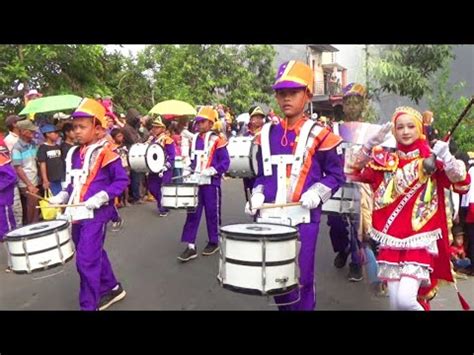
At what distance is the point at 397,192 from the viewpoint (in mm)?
3041

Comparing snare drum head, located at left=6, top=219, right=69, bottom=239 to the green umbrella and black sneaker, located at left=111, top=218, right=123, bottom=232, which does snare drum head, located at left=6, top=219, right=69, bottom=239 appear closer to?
the green umbrella

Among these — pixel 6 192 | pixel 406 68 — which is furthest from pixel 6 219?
pixel 406 68

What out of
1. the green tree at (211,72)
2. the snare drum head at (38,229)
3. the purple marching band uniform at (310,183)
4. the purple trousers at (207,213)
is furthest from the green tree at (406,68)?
the snare drum head at (38,229)

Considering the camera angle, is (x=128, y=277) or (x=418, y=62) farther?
(x=128, y=277)

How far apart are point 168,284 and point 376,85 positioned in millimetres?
2897

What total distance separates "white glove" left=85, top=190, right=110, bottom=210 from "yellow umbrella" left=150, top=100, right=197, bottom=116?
11.4 feet

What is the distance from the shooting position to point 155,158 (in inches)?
288

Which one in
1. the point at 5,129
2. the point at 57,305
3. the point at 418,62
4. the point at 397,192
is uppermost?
the point at 418,62

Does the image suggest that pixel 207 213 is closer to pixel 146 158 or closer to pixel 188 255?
pixel 188 255

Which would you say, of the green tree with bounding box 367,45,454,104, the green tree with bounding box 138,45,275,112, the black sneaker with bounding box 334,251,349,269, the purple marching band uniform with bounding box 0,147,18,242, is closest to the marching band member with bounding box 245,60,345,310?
the green tree with bounding box 367,45,454,104

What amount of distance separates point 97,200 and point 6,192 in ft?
8.51

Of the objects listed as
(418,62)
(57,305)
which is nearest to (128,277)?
(57,305)

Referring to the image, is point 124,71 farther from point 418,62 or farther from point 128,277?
point 418,62

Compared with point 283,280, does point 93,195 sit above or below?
above
